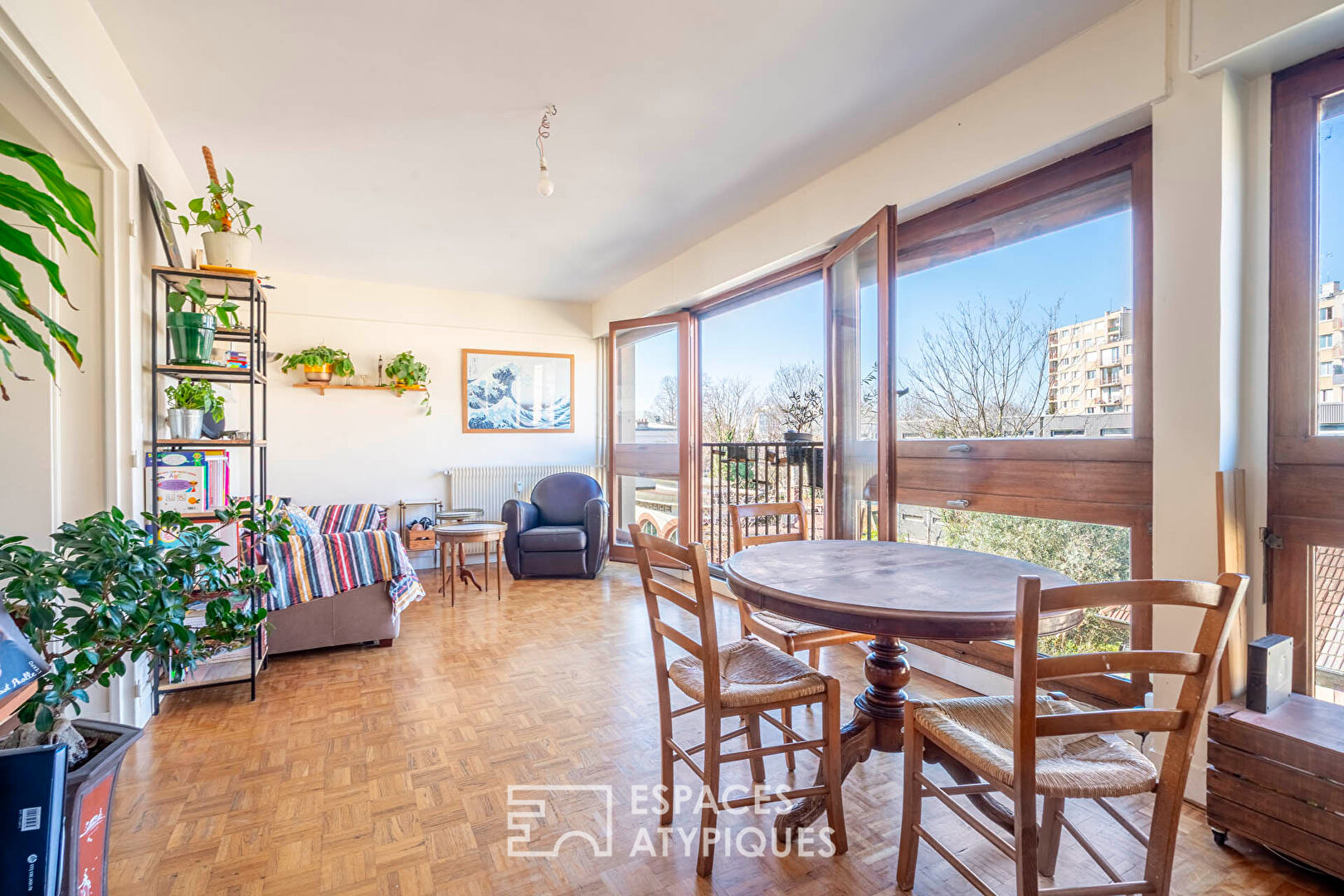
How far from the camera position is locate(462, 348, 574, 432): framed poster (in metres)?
5.93

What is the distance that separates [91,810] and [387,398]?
4651 millimetres

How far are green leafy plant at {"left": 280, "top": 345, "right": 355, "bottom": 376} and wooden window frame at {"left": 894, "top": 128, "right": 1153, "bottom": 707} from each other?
4.71 m

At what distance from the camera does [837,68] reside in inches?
93.0

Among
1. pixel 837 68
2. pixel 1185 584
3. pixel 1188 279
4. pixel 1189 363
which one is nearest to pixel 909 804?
pixel 1185 584

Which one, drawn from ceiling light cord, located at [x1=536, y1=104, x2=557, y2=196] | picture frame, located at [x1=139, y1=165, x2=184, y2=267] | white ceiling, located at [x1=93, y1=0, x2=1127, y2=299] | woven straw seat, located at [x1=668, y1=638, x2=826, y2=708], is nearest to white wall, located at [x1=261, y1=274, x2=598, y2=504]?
white ceiling, located at [x1=93, y1=0, x2=1127, y2=299]

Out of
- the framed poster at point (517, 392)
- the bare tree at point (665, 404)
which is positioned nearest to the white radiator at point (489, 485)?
the framed poster at point (517, 392)

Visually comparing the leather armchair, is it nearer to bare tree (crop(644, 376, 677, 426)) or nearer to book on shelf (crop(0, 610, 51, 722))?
bare tree (crop(644, 376, 677, 426))

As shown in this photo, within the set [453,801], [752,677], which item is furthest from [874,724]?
[453,801]

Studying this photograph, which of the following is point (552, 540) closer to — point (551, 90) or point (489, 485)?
point (489, 485)

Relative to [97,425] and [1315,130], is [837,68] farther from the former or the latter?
[97,425]

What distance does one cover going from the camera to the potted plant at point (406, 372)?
543 centimetres

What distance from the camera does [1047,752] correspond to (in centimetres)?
141

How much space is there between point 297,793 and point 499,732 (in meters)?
0.69

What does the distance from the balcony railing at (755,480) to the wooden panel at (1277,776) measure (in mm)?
2846
